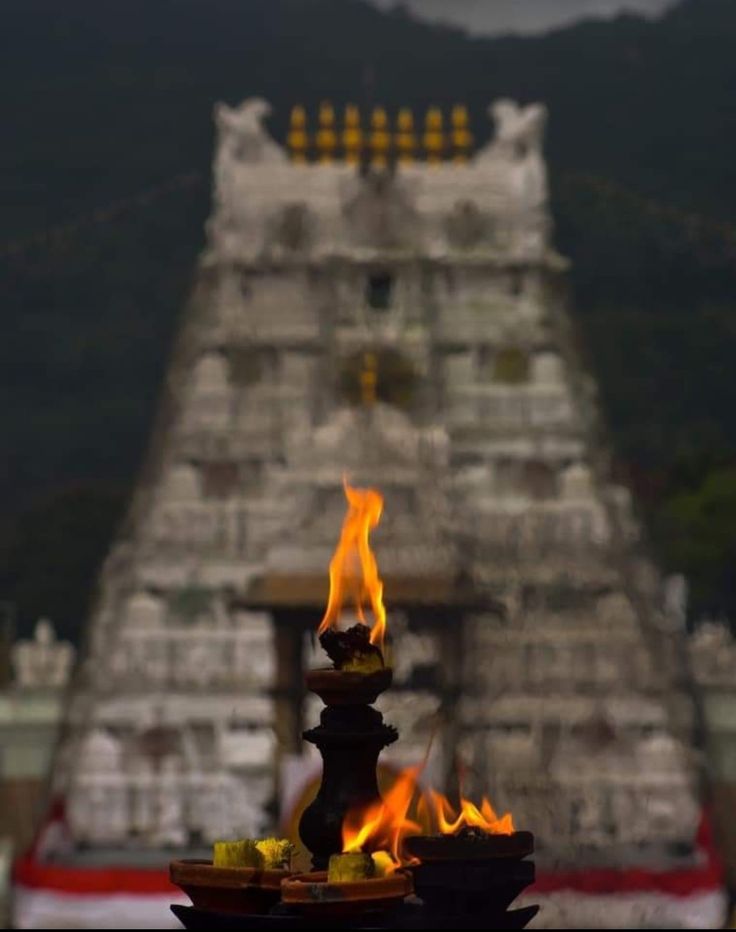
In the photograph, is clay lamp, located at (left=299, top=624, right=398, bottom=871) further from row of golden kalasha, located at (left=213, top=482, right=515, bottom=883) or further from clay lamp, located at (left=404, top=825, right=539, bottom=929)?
clay lamp, located at (left=404, top=825, right=539, bottom=929)

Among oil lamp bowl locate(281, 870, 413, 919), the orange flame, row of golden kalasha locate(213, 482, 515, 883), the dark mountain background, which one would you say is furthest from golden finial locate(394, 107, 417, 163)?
oil lamp bowl locate(281, 870, 413, 919)

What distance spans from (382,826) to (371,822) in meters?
0.07

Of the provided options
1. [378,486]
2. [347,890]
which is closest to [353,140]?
[378,486]

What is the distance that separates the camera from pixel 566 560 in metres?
74.2

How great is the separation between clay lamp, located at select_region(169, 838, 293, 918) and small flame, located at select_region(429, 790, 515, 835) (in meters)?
0.74

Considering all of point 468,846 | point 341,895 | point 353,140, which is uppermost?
point 353,140

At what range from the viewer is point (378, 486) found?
67938mm

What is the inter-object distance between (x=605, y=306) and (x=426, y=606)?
7890 centimetres

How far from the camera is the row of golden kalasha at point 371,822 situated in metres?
11.1

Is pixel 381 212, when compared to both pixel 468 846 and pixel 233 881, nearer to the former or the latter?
pixel 468 846

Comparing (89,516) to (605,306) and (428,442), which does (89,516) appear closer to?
(605,306)

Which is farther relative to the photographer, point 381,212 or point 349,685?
point 381,212

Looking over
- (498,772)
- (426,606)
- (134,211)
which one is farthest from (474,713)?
(134,211)

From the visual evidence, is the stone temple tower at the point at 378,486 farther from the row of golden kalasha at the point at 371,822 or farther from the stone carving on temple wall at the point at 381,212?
the row of golden kalasha at the point at 371,822
